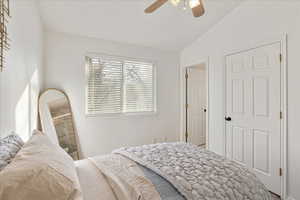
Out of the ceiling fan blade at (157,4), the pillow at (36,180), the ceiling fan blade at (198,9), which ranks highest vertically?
the ceiling fan blade at (157,4)

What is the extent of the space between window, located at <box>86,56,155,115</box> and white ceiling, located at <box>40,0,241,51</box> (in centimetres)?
47

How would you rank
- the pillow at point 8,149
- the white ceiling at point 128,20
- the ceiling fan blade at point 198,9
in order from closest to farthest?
the pillow at point 8,149 < the ceiling fan blade at point 198,9 < the white ceiling at point 128,20

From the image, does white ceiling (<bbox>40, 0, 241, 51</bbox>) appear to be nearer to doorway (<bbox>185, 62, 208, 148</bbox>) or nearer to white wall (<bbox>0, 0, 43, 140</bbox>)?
white wall (<bbox>0, 0, 43, 140</bbox>)

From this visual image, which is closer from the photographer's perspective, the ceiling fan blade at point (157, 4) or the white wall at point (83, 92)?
the ceiling fan blade at point (157, 4)

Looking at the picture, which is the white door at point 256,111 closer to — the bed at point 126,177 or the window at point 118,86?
the bed at point 126,177

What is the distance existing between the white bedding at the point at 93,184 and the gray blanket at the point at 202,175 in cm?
34

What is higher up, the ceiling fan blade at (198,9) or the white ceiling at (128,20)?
the white ceiling at (128,20)

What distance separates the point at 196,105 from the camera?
4.16 m

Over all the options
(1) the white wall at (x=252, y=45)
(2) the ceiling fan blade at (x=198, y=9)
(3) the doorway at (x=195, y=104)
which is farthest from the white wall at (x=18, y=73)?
(3) the doorway at (x=195, y=104)

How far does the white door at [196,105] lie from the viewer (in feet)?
13.4

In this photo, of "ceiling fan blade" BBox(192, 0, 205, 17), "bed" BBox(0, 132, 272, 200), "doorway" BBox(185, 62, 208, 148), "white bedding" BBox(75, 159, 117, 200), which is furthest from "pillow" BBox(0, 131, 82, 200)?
"doorway" BBox(185, 62, 208, 148)

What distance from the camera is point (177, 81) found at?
403 cm

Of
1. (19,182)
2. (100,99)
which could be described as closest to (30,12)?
(100,99)

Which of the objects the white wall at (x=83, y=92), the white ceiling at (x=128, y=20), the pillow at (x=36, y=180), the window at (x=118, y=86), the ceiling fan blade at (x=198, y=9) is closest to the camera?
the pillow at (x=36, y=180)
